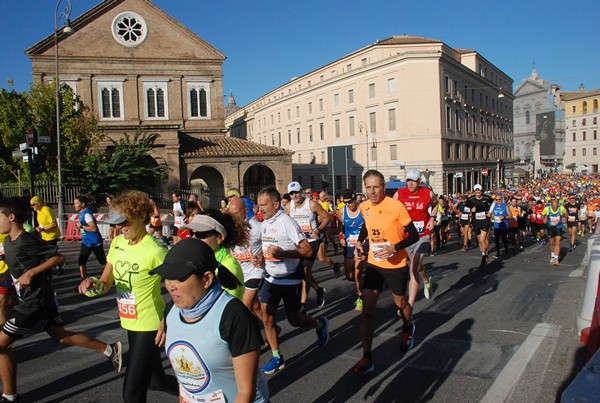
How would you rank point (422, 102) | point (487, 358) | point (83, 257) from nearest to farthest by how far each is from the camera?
point (487, 358)
point (83, 257)
point (422, 102)

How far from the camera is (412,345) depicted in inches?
235

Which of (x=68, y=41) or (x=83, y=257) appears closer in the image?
(x=83, y=257)

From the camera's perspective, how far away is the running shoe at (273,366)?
5.24 m

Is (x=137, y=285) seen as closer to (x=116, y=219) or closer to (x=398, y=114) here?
(x=116, y=219)

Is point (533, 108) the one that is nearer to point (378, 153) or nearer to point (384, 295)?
point (378, 153)

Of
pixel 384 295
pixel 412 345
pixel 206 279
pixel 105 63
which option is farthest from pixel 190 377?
pixel 105 63

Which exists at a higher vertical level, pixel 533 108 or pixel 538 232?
pixel 533 108

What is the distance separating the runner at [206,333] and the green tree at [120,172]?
21.2 m

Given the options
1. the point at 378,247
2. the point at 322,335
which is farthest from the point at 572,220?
the point at 322,335

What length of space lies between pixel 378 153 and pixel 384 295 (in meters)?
49.5

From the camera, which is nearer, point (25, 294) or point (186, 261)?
point (186, 261)

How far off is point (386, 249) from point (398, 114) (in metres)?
50.8

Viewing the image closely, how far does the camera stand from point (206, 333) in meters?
2.37

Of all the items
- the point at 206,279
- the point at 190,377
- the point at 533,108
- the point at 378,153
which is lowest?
the point at 190,377
